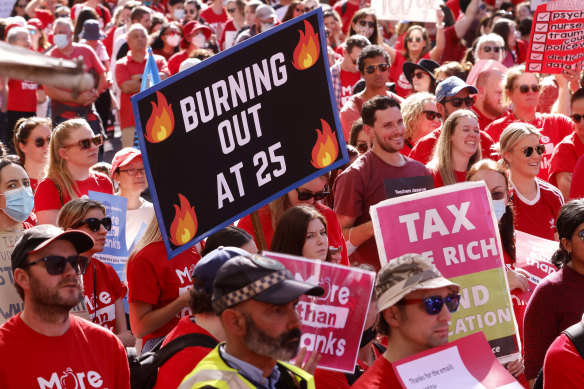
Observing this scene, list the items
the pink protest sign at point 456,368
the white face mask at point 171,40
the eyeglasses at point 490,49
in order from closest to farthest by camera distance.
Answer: the pink protest sign at point 456,368 < the eyeglasses at point 490,49 < the white face mask at point 171,40

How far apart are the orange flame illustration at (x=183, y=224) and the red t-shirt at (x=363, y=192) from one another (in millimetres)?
1767

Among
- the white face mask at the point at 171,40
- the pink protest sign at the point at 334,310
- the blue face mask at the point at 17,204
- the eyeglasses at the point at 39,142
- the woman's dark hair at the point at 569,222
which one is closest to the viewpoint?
the pink protest sign at the point at 334,310

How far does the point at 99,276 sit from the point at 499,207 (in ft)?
7.91

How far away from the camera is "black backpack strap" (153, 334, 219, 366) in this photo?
3.95m

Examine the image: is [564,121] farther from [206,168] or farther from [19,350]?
[19,350]

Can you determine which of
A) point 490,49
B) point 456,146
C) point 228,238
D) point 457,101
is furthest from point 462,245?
point 490,49

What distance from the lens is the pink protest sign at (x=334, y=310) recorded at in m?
4.20

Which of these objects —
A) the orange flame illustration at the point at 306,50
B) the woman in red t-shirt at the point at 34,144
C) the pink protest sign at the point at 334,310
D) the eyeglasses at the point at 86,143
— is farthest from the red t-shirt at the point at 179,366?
the woman in red t-shirt at the point at 34,144

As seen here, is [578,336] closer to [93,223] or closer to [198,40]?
[93,223]

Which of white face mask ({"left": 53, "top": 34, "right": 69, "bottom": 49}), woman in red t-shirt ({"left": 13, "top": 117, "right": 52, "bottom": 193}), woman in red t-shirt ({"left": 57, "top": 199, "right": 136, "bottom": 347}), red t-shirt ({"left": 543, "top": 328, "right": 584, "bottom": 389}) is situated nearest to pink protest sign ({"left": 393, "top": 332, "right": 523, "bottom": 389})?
red t-shirt ({"left": 543, "top": 328, "right": 584, "bottom": 389})

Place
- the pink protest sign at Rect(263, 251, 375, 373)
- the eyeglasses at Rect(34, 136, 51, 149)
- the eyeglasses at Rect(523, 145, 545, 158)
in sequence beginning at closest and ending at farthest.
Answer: the pink protest sign at Rect(263, 251, 375, 373), the eyeglasses at Rect(523, 145, 545, 158), the eyeglasses at Rect(34, 136, 51, 149)

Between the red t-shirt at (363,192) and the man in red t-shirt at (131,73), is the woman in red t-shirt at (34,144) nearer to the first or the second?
the red t-shirt at (363,192)

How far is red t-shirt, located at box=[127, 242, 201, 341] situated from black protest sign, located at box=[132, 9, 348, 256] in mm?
504

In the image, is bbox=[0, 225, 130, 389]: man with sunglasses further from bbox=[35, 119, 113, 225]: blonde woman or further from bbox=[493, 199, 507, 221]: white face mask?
bbox=[493, 199, 507, 221]: white face mask
